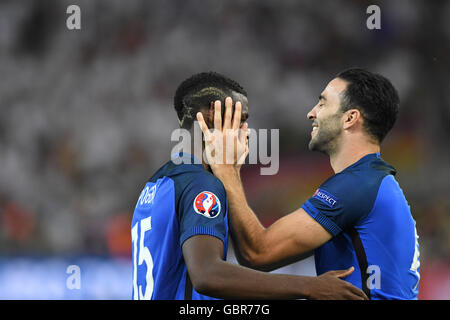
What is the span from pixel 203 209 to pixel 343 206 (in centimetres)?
89

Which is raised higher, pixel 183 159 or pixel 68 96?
pixel 68 96

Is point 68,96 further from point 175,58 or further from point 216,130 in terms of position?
point 216,130

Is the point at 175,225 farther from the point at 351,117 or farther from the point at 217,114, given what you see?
the point at 351,117

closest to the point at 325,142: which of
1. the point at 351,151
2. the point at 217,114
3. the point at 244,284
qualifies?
the point at 351,151

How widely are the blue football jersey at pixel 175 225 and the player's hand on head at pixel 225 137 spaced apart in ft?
0.86

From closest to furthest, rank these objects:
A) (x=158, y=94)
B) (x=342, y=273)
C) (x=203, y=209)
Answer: (x=203, y=209), (x=342, y=273), (x=158, y=94)

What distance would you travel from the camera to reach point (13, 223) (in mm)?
7633

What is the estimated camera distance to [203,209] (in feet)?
7.48

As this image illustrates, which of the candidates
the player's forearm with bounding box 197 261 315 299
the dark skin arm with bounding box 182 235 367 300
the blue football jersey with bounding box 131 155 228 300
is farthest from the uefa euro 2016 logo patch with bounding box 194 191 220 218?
the player's forearm with bounding box 197 261 315 299
